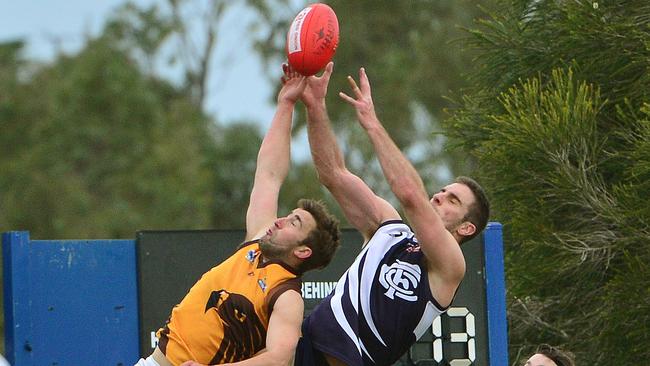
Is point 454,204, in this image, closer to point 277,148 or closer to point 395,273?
point 395,273

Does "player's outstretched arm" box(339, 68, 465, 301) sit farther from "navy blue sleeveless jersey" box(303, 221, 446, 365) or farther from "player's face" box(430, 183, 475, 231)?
"player's face" box(430, 183, 475, 231)

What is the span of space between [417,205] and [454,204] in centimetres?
52

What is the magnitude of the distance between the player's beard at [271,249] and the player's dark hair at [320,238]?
3.8 inches

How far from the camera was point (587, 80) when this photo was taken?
9.29m

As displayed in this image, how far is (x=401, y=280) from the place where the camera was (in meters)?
6.64

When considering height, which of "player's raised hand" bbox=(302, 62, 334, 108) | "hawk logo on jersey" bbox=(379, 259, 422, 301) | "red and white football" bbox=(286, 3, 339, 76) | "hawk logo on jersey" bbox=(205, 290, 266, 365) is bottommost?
"hawk logo on jersey" bbox=(205, 290, 266, 365)

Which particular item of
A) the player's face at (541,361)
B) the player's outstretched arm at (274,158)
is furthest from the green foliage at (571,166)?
the player's outstretched arm at (274,158)

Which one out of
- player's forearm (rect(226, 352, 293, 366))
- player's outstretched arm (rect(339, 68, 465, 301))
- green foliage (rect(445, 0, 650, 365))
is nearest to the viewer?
player's forearm (rect(226, 352, 293, 366))

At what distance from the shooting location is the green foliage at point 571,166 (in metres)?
8.64

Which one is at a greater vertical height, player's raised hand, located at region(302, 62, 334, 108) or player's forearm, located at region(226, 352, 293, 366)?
player's raised hand, located at region(302, 62, 334, 108)

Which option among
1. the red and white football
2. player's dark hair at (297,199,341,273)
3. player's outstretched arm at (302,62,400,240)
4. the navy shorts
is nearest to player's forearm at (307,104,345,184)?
player's outstretched arm at (302,62,400,240)

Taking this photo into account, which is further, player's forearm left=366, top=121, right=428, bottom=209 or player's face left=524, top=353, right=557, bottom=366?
player's face left=524, top=353, right=557, bottom=366

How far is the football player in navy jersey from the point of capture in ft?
21.3

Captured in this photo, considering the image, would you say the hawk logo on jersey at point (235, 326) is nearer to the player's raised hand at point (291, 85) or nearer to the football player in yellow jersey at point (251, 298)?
the football player in yellow jersey at point (251, 298)
